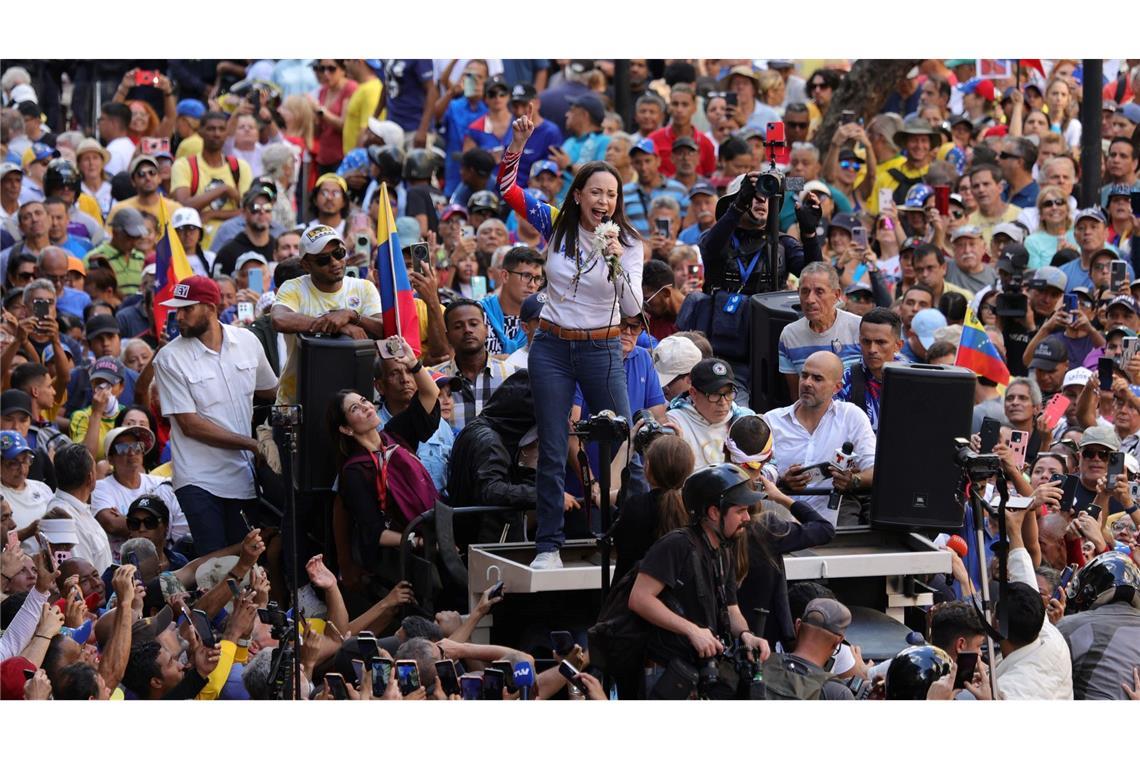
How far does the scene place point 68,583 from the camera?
10156 millimetres

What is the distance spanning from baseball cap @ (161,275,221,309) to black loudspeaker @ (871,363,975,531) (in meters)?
3.59

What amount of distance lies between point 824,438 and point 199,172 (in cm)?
847

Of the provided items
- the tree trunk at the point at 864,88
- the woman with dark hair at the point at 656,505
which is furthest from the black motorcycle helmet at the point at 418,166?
the woman with dark hair at the point at 656,505

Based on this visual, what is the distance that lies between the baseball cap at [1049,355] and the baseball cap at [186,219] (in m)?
6.33

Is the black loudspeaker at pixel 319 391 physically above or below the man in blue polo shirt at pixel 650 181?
below

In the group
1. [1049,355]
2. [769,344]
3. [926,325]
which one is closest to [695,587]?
[769,344]

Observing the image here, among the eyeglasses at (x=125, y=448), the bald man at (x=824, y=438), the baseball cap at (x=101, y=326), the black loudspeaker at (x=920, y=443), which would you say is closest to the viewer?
the black loudspeaker at (x=920, y=443)

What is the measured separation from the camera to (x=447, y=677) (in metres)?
9.45

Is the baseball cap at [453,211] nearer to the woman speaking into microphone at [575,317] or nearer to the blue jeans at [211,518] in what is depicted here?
the blue jeans at [211,518]

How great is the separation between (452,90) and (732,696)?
475 inches

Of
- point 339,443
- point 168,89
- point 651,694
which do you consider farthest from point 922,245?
point 168,89

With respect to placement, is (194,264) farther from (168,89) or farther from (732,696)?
(732,696)

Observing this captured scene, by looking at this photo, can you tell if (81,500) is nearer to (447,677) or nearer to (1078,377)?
(447,677)

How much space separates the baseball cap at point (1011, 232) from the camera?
1602 centimetres
